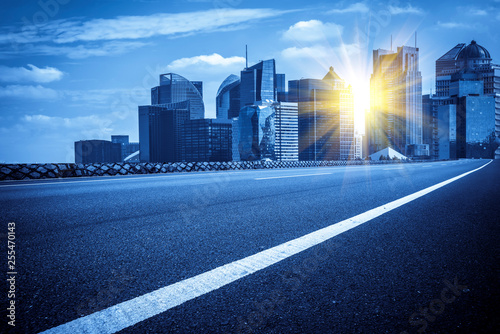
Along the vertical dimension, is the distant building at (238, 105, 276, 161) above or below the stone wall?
above

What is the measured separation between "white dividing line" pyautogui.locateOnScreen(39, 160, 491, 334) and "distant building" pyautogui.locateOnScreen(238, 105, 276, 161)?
160394 mm

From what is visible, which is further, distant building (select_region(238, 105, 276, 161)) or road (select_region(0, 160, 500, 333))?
distant building (select_region(238, 105, 276, 161))

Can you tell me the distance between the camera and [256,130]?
165 m

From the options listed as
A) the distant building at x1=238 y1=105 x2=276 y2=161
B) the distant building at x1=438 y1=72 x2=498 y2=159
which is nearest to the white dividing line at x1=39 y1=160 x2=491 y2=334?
the distant building at x1=238 y1=105 x2=276 y2=161

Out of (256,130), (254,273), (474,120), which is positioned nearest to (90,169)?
(254,273)

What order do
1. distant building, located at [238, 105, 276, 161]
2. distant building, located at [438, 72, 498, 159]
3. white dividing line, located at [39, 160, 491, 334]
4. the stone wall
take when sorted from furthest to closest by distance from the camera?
distant building, located at [438, 72, 498, 159], distant building, located at [238, 105, 276, 161], the stone wall, white dividing line, located at [39, 160, 491, 334]

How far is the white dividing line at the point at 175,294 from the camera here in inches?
59.7

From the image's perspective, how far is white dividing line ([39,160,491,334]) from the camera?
59.7 inches

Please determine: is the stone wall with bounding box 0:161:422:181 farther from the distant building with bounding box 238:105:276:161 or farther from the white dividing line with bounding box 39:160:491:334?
the distant building with bounding box 238:105:276:161

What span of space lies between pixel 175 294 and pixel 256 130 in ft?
539

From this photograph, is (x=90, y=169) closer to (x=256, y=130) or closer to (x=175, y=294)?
(x=175, y=294)

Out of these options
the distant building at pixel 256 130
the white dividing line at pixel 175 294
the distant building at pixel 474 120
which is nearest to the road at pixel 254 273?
the white dividing line at pixel 175 294

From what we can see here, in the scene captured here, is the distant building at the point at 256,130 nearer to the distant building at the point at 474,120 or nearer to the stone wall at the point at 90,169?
the distant building at the point at 474,120

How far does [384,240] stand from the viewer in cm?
311
